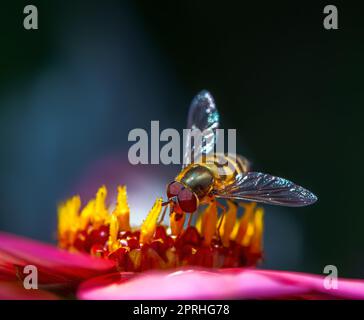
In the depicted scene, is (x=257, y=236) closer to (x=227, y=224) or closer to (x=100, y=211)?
(x=227, y=224)

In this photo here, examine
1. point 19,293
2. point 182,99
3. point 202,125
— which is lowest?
point 19,293

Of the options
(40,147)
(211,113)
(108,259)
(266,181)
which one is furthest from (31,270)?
(40,147)

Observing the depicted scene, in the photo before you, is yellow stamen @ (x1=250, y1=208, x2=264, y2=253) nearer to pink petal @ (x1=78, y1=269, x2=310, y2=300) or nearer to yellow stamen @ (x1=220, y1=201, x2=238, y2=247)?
yellow stamen @ (x1=220, y1=201, x2=238, y2=247)

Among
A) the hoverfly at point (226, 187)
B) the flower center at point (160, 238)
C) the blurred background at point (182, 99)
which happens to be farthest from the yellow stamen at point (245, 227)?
the blurred background at point (182, 99)

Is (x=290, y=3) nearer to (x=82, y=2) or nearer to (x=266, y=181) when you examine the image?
(x=82, y=2)

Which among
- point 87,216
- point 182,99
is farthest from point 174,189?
point 182,99

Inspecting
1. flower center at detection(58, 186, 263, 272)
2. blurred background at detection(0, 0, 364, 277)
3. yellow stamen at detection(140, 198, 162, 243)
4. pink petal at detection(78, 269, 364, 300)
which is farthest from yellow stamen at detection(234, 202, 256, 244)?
blurred background at detection(0, 0, 364, 277)
